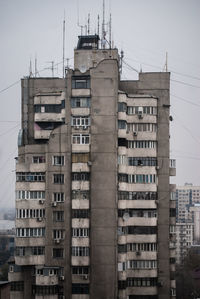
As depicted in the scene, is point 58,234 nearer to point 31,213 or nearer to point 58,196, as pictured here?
point 31,213

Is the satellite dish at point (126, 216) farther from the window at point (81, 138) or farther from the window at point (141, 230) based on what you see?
the window at point (81, 138)

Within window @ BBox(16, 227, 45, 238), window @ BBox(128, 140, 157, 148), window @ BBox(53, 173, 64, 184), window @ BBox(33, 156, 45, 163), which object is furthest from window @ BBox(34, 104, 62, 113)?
window @ BBox(16, 227, 45, 238)

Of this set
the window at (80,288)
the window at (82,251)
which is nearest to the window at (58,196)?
the window at (82,251)

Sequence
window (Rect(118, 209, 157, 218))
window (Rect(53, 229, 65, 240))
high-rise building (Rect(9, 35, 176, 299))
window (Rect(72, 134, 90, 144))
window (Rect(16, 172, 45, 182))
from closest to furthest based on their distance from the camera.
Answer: high-rise building (Rect(9, 35, 176, 299)) → window (Rect(53, 229, 65, 240)) → window (Rect(72, 134, 90, 144)) → window (Rect(16, 172, 45, 182)) → window (Rect(118, 209, 157, 218))

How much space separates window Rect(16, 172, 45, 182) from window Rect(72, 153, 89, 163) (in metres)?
2.96

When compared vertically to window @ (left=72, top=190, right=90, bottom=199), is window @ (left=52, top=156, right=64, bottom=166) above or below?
above

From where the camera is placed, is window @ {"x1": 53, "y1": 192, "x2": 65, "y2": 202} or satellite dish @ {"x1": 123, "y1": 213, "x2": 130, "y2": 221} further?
satellite dish @ {"x1": 123, "y1": 213, "x2": 130, "y2": 221}

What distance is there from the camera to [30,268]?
40.7m

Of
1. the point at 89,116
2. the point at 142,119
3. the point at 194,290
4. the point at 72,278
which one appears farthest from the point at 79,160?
the point at 194,290

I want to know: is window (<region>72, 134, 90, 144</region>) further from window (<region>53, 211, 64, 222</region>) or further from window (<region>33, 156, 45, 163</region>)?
window (<region>53, 211, 64, 222</region>)

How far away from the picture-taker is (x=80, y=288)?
39.5 meters

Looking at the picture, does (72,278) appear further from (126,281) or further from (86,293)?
(126,281)

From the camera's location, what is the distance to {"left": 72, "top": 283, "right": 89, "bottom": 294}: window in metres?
39.5

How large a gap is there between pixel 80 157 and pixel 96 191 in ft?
9.88
